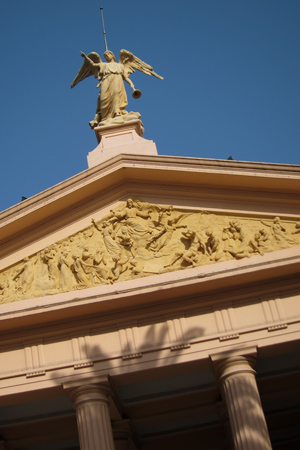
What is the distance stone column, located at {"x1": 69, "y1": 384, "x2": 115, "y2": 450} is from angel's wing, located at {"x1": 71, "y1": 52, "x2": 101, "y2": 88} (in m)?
8.99

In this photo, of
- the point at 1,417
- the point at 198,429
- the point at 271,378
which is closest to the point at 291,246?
the point at 271,378

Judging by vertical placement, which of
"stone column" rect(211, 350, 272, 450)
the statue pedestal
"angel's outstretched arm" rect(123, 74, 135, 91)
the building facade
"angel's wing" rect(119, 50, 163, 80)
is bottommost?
"stone column" rect(211, 350, 272, 450)

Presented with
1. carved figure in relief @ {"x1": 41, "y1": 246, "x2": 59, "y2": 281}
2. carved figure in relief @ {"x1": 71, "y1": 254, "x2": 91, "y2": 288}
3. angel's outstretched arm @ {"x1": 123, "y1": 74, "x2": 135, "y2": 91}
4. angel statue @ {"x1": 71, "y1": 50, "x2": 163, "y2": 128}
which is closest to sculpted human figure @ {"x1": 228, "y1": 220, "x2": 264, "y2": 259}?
carved figure in relief @ {"x1": 71, "y1": 254, "x2": 91, "y2": 288}

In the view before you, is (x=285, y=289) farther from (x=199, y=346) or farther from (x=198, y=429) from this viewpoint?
(x=198, y=429)

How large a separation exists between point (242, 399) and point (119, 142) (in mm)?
7297

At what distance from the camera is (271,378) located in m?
16.8

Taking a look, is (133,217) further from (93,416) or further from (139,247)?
(93,416)

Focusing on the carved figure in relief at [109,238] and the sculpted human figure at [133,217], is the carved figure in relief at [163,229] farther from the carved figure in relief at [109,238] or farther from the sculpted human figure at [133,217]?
the carved figure in relief at [109,238]

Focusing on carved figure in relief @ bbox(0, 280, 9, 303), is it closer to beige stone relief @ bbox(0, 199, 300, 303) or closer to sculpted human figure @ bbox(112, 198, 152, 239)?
beige stone relief @ bbox(0, 199, 300, 303)

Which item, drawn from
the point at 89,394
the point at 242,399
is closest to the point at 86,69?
the point at 89,394

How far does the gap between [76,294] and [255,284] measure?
3.69 metres

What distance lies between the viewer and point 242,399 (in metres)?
13.9

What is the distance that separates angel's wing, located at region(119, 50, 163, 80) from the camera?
1984 cm

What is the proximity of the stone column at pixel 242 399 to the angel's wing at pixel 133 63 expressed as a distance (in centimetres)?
870
